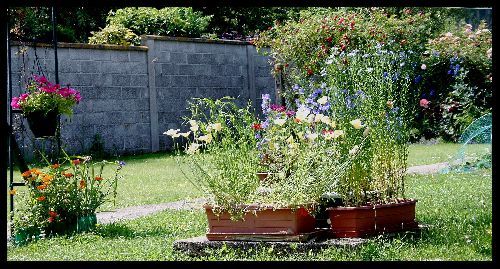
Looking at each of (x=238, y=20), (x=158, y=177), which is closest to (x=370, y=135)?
(x=158, y=177)

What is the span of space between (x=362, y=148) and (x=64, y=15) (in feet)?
30.0

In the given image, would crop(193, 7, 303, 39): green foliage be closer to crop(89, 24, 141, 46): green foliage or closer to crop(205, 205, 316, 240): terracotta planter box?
crop(89, 24, 141, 46): green foliage

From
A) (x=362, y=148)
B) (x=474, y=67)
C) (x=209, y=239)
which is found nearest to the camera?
(x=209, y=239)

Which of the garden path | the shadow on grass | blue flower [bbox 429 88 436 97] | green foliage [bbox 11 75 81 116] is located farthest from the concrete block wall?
the shadow on grass

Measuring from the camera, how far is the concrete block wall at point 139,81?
11062 mm

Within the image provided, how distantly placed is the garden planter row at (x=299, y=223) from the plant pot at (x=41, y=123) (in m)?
2.05

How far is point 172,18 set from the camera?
12820 mm

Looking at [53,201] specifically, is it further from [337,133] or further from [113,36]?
[113,36]

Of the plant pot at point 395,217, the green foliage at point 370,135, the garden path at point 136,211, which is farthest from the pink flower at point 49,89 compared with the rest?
the plant pot at point 395,217

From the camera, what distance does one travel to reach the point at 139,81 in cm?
1189

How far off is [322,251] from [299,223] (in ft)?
0.76

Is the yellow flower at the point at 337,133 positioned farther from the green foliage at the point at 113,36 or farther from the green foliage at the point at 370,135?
the green foliage at the point at 113,36
